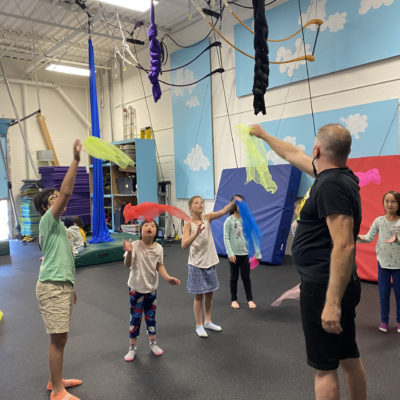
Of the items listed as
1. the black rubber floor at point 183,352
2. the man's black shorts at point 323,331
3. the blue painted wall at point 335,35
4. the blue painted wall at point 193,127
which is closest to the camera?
the man's black shorts at point 323,331

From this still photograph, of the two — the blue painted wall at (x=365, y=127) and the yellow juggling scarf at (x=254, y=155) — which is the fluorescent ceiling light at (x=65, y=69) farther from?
the yellow juggling scarf at (x=254, y=155)

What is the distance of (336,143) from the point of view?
149 centimetres

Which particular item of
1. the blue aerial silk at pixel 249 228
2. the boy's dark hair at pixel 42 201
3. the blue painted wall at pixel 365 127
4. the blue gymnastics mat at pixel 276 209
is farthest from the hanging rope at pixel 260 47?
the blue gymnastics mat at pixel 276 209

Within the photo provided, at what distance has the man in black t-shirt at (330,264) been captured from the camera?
1.37 meters

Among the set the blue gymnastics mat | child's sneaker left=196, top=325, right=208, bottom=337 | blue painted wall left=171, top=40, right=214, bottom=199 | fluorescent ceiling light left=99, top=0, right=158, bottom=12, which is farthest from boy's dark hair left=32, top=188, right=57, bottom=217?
blue painted wall left=171, top=40, right=214, bottom=199

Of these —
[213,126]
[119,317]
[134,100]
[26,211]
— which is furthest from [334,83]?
[26,211]

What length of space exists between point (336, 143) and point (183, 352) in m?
1.96

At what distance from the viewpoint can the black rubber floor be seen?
2.20 meters

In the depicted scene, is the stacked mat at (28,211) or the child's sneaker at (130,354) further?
the stacked mat at (28,211)

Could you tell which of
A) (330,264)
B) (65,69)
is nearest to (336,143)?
(330,264)

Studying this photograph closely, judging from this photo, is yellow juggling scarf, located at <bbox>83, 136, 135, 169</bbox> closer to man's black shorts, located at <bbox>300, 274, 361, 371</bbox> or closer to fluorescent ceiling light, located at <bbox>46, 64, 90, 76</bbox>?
man's black shorts, located at <bbox>300, 274, 361, 371</bbox>

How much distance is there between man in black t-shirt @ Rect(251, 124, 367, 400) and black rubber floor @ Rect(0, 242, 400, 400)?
0.72 meters

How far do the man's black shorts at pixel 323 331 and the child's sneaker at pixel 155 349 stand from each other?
1.44 m

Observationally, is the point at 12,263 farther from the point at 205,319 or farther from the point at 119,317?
the point at 205,319
